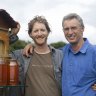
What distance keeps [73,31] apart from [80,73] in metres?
0.68

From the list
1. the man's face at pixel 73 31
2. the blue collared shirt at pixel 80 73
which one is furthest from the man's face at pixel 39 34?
the blue collared shirt at pixel 80 73

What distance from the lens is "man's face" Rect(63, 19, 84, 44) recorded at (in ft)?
25.8

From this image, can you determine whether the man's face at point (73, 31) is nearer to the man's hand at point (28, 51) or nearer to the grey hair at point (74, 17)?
the grey hair at point (74, 17)

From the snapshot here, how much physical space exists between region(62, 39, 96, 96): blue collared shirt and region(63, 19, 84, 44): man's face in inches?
7.7

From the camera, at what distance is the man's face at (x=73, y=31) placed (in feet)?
25.8

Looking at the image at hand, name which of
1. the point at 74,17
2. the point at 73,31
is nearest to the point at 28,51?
the point at 73,31

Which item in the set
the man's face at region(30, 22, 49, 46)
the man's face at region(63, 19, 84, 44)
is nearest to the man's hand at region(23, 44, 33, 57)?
the man's face at region(30, 22, 49, 46)

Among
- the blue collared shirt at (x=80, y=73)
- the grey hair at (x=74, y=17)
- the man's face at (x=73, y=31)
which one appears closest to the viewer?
the blue collared shirt at (x=80, y=73)

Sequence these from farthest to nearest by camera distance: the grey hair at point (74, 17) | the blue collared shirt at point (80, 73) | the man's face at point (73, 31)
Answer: the grey hair at point (74, 17), the man's face at point (73, 31), the blue collared shirt at point (80, 73)

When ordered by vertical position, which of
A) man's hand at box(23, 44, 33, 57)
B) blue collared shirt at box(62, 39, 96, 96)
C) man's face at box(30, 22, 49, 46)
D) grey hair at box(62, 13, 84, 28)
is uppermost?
grey hair at box(62, 13, 84, 28)

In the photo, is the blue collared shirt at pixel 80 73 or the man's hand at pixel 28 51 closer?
the blue collared shirt at pixel 80 73

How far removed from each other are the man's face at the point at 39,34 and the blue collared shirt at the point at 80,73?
1.77 feet

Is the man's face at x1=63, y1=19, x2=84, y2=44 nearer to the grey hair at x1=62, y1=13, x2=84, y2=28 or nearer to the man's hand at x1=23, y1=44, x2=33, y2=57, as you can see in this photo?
the grey hair at x1=62, y1=13, x2=84, y2=28

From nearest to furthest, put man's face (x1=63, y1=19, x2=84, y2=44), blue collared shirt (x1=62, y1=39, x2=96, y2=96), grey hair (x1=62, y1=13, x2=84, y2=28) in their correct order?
blue collared shirt (x1=62, y1=39, x2=96, y2=96) → man's face (x1=63, y1=19, x2=84, y2=44) → grey hair (x1=62, y1=13, x2=84, y2=28)
